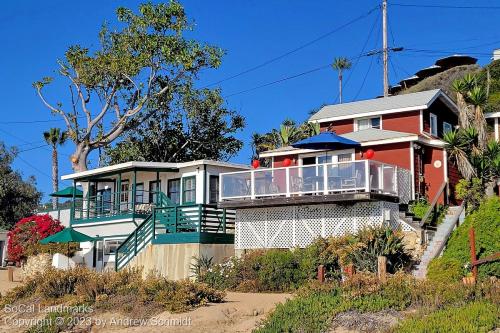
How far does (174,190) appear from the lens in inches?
1260

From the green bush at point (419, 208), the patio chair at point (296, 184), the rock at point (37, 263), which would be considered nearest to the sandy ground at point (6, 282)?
the rock at point (37, 263)

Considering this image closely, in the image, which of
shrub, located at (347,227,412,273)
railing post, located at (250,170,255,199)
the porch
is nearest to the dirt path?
shrub, located at (347,227,412,273)

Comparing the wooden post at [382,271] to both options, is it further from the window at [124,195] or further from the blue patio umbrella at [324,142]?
the window at [124,195]

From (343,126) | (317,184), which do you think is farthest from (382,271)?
(343,126)

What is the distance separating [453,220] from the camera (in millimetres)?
21906

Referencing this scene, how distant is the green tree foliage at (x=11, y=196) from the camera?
54247mm

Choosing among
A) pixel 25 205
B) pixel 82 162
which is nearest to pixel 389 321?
pixel 82 162

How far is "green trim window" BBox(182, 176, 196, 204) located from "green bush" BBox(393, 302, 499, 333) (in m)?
18.5

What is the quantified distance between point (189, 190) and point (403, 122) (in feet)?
33.1

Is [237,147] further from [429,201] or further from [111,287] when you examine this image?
[111,287]

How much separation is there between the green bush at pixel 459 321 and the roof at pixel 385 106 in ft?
56.5

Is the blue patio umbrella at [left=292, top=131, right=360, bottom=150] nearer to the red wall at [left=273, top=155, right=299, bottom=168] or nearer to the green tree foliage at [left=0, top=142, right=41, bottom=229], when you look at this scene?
the red wall at [left=273, top=155, right=299, bottom=168]

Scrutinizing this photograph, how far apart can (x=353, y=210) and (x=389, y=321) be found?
9203 millimetres

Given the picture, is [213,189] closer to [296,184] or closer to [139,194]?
[139,194]
